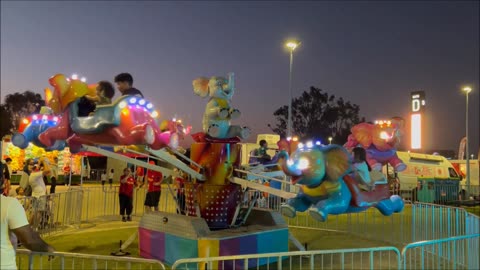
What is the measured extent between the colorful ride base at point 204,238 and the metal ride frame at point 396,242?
22 centimetres

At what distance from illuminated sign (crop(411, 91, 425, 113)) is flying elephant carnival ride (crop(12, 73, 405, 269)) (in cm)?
2415

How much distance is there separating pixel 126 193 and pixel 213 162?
6135 millimetres

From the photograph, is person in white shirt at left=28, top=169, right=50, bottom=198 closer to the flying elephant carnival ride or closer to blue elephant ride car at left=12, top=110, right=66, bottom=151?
the flying elephant carnival ride

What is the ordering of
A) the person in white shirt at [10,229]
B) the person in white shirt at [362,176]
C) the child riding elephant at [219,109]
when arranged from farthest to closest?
the child riding elephant at [219,109] → the person in white shirt at [362,176] → the person in white shirt at [10,229]

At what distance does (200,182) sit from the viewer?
308 inches

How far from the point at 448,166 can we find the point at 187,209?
2440cm

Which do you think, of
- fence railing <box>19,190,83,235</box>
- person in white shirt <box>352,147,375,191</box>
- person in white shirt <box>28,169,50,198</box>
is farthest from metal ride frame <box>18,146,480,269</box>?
person in white shirt <box>28,169,50,198</box>

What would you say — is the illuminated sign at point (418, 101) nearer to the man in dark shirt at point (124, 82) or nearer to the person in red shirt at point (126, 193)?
the person in red shirt at point (126, 193)

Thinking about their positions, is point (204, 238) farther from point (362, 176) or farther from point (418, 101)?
point (418, 101)

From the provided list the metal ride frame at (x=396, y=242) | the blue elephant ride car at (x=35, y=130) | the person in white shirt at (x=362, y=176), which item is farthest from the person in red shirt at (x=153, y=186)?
the person in white shirt at (x=362, y=176)

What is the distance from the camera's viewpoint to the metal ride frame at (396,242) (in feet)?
18.5

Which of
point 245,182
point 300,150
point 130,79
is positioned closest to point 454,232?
point 245,182

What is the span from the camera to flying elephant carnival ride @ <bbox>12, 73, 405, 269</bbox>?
569 cm

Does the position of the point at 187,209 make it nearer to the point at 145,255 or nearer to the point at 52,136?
the point at 145,255
